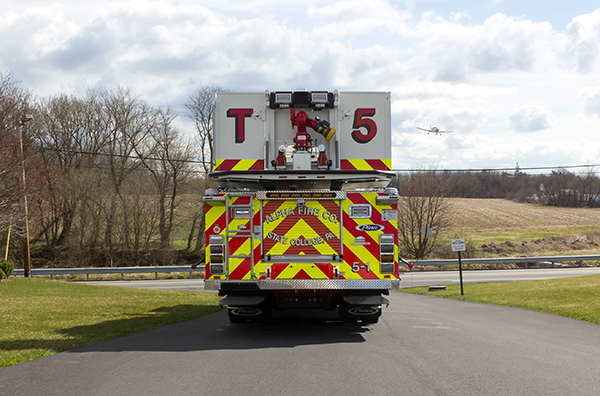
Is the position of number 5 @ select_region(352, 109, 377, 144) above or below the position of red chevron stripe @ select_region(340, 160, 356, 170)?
above

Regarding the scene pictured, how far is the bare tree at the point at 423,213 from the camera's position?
3860 centimetres

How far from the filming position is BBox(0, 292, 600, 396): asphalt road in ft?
17.8

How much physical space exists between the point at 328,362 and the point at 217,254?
2726mm

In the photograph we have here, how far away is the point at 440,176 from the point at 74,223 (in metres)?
26.2

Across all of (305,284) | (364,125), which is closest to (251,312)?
(305,284)

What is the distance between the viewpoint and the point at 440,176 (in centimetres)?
3997

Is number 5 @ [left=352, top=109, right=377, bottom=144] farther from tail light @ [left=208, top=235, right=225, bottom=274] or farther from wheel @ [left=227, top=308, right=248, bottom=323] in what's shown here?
wheel @ [left=227, top=308, right=248, bottom=323]

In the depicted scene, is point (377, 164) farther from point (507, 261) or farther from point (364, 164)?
point (507, 261)

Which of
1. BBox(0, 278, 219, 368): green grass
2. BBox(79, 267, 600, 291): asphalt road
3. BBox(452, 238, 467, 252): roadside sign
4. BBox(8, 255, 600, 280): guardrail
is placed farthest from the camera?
BBox(8, 255, 600, 280): guardrail

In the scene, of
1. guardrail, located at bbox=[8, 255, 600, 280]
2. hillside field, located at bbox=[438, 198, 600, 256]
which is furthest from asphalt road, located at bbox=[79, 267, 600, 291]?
hillside field, located at bbox=[438, 198, 600, 256]

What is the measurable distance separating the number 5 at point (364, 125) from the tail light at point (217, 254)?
297 centimetres

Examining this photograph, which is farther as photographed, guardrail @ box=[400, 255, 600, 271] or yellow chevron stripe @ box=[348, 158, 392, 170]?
guardrail @ box=[400, 255, 600, 271]

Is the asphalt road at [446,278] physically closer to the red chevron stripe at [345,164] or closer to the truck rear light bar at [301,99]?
the red chevron stripe at [345,164]

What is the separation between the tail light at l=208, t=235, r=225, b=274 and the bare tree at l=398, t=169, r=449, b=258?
30627mm
